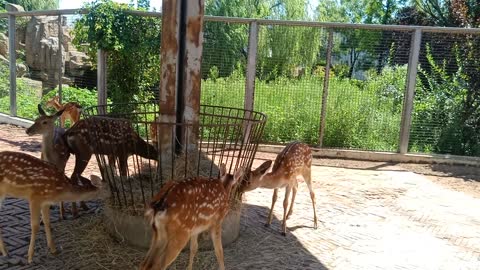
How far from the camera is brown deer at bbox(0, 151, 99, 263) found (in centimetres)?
438

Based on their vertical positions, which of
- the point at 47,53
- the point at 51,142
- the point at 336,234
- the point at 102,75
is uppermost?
the point at 47,53

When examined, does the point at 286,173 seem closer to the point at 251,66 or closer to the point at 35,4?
the point at 251,66

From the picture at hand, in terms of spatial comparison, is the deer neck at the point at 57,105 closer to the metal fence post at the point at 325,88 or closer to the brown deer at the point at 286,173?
the metal fence post at the point at 325,88

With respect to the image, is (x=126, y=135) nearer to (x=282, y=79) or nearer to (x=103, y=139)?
(x=103, y=139)

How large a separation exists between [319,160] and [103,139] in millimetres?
5649

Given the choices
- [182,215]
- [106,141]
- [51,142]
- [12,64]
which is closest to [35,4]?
[12,64]

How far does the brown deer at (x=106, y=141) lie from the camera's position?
4.74 m

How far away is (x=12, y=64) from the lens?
37.4 feet

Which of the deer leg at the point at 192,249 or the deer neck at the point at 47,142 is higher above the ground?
the deer neck at the point at 47,142

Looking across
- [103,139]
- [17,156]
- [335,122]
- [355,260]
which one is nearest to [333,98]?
[335,122]

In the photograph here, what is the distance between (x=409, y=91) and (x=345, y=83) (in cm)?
131

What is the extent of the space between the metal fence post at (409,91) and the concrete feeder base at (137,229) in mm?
5795

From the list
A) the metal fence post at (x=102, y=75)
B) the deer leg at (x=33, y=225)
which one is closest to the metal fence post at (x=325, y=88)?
the metal fence post at (x=102, y=75)

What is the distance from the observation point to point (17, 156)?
14.7ft
